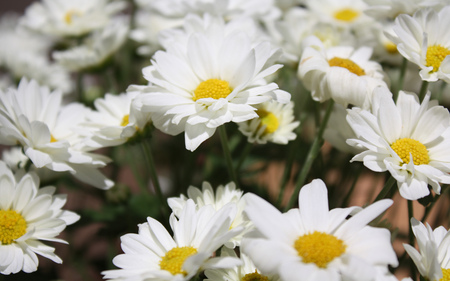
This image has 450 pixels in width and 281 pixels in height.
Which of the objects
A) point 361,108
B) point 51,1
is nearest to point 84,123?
point 361,108

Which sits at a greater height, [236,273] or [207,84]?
[207,84]

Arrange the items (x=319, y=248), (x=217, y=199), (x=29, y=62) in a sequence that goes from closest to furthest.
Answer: (x=319, y=248) < (x=217, y=199) < (x=29, y=62)

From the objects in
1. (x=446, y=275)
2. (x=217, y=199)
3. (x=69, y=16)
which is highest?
(x=69, y=16)

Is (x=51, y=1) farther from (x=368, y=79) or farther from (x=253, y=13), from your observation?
(x=368, y=79)

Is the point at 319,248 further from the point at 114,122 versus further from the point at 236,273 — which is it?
the point at 114,122

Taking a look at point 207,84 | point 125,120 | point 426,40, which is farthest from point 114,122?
point 426,40

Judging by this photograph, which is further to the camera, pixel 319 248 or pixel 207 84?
pixel 207 84

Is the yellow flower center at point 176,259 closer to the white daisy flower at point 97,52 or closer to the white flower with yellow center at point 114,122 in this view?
the white flower with yellow center at point 114,122

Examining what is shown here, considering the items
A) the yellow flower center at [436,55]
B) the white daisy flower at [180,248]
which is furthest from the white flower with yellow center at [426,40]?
the white daisy flower at [180,248]

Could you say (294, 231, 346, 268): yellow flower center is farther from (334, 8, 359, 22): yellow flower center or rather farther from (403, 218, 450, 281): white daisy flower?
(334, 8, 359, 22): yellow flower center
